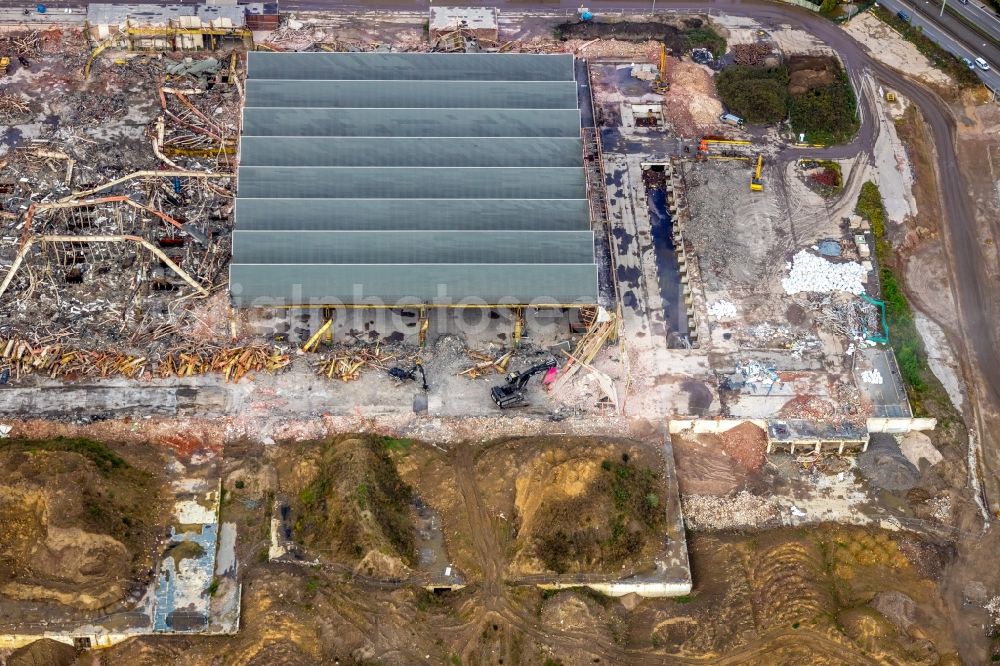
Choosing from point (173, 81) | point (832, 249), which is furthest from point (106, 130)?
point (832, 249)

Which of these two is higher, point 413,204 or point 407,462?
point 413,204

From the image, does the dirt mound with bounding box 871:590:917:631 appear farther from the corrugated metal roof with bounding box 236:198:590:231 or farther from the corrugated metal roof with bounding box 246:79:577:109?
the corrugated metal roof with bounding box 246:79:577:109

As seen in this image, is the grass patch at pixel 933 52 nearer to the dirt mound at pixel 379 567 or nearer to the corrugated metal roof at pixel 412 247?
the corrugated metal roof at pixel 412 247

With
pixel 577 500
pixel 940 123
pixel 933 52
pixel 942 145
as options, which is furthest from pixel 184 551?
pixel 933 52

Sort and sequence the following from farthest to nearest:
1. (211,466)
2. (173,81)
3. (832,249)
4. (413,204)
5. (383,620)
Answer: (173,81) < (832,249) < (413,204) < (211,466) < (383,620)

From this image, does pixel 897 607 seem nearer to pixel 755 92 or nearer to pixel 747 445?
pixel 747 445

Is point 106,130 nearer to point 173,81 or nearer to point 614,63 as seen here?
point 173,81
